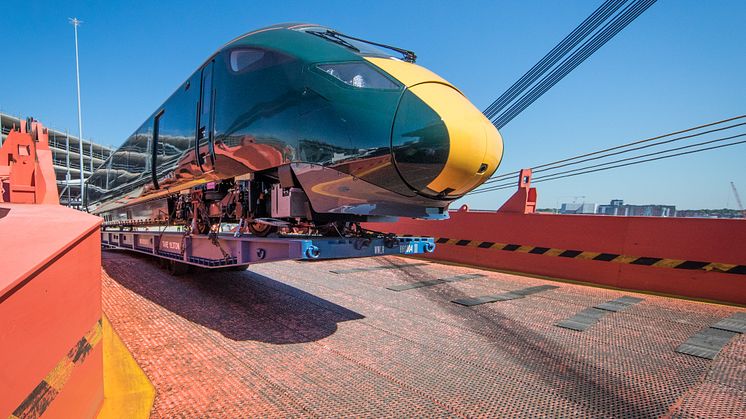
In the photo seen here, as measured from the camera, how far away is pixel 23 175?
16.1ft

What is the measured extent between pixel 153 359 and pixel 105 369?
337mm

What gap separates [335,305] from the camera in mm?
4684

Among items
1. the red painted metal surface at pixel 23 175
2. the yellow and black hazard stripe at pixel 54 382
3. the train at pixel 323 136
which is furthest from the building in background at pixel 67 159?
the yellow and black hazard stripe at pixel 54 382

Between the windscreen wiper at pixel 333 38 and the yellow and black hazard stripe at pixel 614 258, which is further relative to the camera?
the yellow and black hazard stripe at pixel 614 258

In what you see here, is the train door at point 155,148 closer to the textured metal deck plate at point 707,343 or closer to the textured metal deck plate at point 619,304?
the textured metal deck plate at point 619,304

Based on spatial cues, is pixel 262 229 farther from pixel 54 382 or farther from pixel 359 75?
pixel 54 382

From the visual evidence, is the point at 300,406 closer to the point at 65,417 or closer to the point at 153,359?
the point at 65,417

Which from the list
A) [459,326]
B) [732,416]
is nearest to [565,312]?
[459,326]

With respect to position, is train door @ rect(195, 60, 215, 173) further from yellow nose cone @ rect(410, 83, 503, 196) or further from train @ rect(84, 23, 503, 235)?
yellow nose cone @ rect(410, 83, 503, 196)

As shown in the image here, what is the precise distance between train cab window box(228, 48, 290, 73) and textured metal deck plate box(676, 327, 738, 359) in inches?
184

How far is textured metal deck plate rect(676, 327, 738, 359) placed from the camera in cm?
337

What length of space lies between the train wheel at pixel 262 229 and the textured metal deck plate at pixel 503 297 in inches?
105

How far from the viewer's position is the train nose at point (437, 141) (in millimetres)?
2719

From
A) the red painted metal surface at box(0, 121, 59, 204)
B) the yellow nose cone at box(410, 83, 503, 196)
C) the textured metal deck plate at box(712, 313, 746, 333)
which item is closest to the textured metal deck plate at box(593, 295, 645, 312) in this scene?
the textured metal deck plate at box(712, 313, 746, 333)
